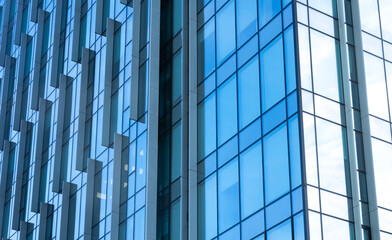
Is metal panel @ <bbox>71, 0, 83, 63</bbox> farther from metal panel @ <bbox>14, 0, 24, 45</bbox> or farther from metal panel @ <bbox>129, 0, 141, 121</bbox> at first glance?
metal panel @ <bbox>14, 0, 24, 45</bbox>

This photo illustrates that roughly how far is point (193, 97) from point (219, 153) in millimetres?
3861

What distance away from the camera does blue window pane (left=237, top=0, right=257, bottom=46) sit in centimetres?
3647

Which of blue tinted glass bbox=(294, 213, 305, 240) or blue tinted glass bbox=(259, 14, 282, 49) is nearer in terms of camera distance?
blue tinted glass bbox=(294, 213, 305, 240)

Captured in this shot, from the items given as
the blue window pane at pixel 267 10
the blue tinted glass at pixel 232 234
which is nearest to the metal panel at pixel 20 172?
the blue tinted glass at pixel 232 234

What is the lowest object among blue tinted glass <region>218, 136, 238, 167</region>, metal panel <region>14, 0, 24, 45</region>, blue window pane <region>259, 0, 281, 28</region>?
blue tinted glass <region>218, 136, 238, 167</region>

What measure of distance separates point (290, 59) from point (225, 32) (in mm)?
5839

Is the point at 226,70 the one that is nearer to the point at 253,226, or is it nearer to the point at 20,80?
the point at 253,226

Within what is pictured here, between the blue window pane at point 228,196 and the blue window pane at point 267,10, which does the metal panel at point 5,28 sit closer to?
the blue window pane at point 267,10

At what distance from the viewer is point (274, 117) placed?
33438 millimetres

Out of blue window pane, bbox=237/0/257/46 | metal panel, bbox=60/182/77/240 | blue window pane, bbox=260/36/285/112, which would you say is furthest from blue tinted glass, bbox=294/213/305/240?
metal panel, bbox=60/182/77/240

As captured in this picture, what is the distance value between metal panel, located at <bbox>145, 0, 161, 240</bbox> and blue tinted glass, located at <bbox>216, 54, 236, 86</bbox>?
5032 mm

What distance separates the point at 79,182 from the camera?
4853cm

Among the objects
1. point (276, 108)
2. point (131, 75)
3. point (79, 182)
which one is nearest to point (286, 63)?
point (276, 108)

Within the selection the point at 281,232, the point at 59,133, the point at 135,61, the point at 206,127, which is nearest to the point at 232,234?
the point at 281,232
